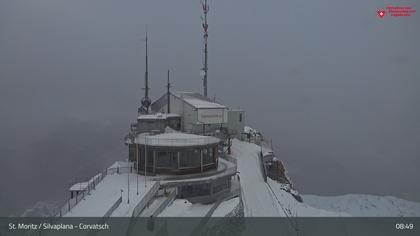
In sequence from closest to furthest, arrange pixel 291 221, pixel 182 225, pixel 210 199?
pixel 182 225 → pixel 291 221 → pixel 210 199

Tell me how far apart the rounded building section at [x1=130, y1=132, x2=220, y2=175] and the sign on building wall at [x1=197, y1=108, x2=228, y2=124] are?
12.1 meters

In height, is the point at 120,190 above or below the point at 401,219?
above

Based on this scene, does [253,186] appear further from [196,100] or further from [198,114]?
[196,100]

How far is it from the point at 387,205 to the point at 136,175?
44.8 metres

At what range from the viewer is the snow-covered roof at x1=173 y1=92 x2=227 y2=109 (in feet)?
119

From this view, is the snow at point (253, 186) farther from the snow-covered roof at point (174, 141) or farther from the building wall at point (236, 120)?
the snow-covered roof at point (174, 141)

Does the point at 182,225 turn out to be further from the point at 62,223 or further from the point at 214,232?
the point at 62,223

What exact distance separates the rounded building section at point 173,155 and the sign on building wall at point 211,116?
39.6ft

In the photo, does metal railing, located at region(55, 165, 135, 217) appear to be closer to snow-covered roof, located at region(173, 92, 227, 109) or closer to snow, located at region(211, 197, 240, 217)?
snow, located at region(211, 197, 240, 217)

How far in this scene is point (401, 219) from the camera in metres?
18.0

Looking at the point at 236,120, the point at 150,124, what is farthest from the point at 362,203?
the point at 150,124

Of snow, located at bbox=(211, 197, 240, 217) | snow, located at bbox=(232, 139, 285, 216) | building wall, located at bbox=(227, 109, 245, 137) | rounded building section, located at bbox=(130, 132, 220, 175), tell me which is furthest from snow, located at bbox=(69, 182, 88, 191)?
building wall, located at bbox=(227, 109, 245, 137)

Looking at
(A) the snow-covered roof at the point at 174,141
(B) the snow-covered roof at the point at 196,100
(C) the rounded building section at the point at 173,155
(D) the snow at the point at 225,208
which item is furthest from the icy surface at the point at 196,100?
(D) the snow at the point at 225,208

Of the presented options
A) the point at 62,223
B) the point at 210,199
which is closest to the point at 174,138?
the point at 210,199
